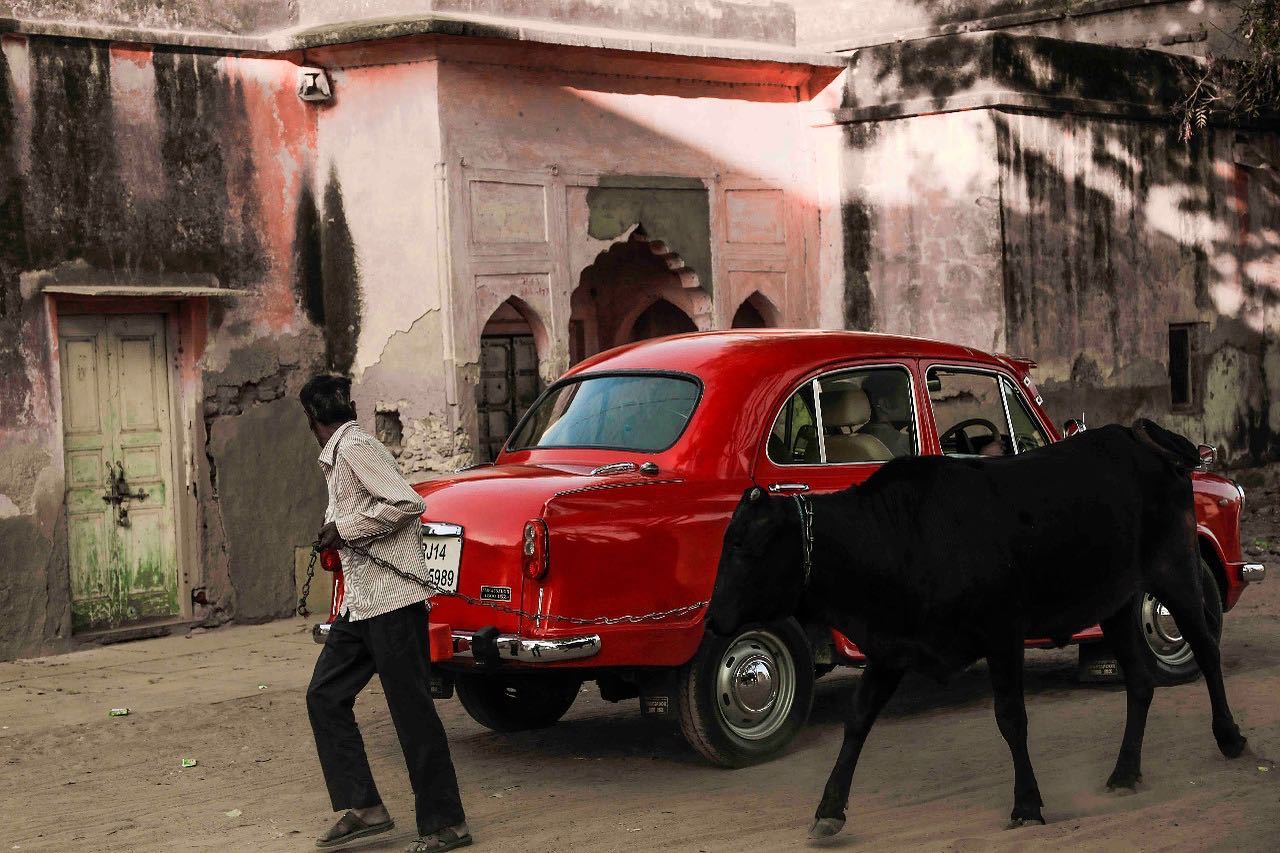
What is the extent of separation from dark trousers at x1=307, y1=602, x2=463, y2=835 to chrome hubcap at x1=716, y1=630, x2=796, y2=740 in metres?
1.46

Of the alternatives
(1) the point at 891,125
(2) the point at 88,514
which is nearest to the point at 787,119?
(1) the point at 891,125

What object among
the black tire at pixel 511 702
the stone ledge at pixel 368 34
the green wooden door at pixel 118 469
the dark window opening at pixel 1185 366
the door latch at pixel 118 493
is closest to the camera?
the black tire at pixel 511 702

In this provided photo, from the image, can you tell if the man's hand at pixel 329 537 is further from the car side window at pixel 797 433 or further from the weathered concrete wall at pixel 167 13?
the weathered concrete wall at pixel 167 13

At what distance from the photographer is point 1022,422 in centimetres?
856

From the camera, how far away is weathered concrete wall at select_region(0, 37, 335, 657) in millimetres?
11375

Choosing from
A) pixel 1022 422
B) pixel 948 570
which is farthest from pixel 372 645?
pixel 1022 422

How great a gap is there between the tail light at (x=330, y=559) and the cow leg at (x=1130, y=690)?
316 cm

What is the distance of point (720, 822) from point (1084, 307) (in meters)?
10.1

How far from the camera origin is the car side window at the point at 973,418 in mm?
8430

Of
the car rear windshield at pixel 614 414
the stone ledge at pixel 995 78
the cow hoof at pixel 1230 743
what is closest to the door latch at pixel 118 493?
the car rear windshield at pixel 614 414

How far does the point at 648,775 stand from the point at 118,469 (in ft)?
20.9

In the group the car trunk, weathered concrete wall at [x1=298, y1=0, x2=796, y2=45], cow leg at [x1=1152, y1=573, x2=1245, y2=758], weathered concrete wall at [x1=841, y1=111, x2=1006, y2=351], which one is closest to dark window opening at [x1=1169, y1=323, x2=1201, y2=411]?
weathered concrete wall at [x1=841, y1=111, x2=1006, y2=351]

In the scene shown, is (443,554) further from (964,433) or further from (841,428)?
(964,433)

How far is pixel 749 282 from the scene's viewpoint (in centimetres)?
1503
